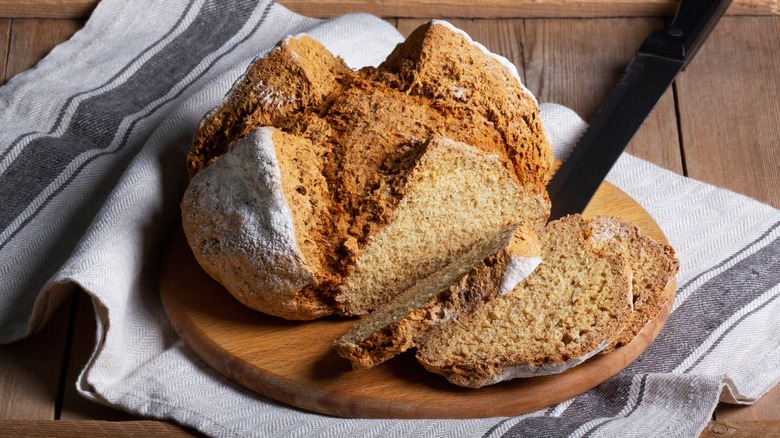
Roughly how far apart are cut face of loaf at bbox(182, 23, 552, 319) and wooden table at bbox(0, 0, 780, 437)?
0.83 meters

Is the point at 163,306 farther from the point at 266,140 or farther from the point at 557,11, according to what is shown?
the point at 557,11

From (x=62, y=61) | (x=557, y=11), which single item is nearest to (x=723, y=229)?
(x=557, y=11)

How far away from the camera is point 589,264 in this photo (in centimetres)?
323

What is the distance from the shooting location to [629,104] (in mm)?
3879

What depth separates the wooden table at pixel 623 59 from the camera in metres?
4.20

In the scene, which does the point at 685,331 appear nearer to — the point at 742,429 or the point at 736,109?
the point at 742,429

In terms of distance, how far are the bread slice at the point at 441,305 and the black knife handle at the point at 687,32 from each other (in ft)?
4.45

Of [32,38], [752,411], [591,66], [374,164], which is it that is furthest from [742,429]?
[32,38]

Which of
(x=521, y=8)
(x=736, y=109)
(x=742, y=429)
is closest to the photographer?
(x=742, y=429)

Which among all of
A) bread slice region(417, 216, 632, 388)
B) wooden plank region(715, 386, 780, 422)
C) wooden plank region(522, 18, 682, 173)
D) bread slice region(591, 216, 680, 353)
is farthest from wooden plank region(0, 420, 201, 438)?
wooden plank region(522, 18, 682, 173)

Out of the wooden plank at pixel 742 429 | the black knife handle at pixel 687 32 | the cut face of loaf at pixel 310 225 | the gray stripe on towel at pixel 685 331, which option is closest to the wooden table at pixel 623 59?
the black knife handle at pixel 687 32

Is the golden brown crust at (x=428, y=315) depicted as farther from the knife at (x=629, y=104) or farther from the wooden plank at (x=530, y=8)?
the wooden plank at (x=530, y=8)

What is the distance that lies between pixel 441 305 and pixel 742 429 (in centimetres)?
88

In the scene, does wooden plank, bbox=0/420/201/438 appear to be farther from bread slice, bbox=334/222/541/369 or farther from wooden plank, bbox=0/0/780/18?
wooden plank, bbox=0/0/780/18
